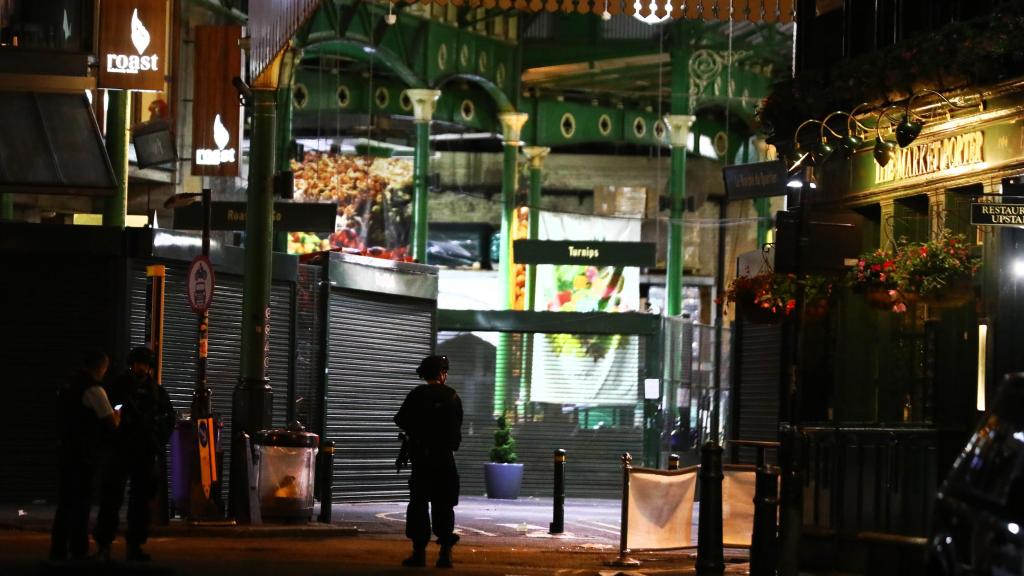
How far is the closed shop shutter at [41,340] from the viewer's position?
23.7m

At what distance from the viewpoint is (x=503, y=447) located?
31.7 metres

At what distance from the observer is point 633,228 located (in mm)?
40219

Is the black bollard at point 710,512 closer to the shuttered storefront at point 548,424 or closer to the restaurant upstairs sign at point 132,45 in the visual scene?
the restaurant upstairs sign at point 132,45

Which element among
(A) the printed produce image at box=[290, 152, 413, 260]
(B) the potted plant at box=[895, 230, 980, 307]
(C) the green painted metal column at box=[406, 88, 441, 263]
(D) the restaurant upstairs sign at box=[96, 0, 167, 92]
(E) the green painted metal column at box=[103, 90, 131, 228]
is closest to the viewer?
(B) the potted plant at box=[895, 230, 980, 307]

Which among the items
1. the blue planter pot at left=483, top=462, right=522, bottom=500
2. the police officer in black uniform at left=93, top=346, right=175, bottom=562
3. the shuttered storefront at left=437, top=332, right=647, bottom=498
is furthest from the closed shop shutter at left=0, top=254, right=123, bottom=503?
the shuttered storefront at left=437, top=332, right=647, bottom=498

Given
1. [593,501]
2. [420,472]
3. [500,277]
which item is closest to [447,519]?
[420,472]

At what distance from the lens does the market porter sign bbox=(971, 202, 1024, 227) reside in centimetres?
1517

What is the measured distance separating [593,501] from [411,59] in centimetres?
880

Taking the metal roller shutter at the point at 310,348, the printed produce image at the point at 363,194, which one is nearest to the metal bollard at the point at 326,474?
the metal roller shutter at the point at 310,348

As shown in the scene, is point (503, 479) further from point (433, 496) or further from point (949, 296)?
point (949, 296)

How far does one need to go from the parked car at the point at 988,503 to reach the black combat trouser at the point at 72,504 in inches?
334

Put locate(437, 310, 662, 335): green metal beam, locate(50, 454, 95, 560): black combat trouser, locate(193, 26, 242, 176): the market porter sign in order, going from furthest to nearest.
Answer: locate(437, 310, 662, 335): green metal beam
locate(193, 26, 242, 176): the market porter sign
locate(50, 454, 95, 560): black combat trouser

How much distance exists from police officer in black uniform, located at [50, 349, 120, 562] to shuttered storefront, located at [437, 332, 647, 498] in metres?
16.8

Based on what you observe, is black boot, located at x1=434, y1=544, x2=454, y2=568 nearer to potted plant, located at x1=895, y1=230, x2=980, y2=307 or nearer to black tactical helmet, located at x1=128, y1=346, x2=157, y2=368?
black tactical helmet, located at x1=128, y1=346, x2=157, y2=368
